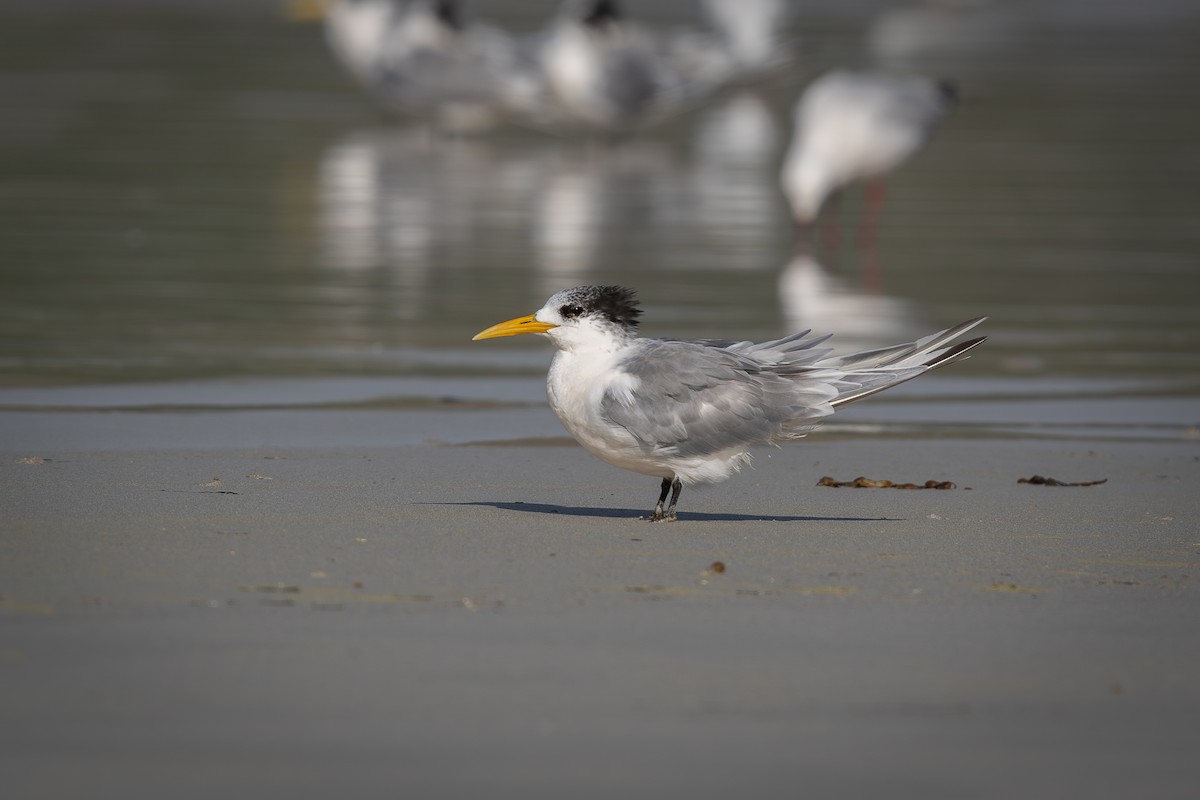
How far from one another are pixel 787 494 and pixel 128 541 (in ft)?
7.07

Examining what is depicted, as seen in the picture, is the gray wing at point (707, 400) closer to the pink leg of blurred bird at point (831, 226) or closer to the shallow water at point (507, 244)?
the shallow water at point (507, 244)

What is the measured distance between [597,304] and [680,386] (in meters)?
0.35

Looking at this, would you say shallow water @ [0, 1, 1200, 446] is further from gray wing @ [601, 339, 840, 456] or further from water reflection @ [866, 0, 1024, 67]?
water reflection @ [866, 0, 1024, 67]

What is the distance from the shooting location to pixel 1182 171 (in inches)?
637

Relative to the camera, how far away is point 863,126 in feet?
47.6

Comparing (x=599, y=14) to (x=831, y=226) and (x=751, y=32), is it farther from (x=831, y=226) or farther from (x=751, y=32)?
(x=831, y=226)

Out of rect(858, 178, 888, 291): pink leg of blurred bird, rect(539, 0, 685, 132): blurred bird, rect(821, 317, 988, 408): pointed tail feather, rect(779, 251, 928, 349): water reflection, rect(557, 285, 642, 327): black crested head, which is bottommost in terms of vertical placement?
rect(858, 178, 888, 291): pink leg of blurred bird

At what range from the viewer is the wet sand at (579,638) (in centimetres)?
343

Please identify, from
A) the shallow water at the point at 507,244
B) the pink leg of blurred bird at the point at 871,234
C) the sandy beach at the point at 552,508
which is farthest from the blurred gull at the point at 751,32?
the pink leg of blurred bird at the point at 871,234

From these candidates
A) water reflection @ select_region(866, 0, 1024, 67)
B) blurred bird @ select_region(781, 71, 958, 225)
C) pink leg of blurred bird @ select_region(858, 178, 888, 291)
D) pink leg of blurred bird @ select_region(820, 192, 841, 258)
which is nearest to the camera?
pink leg of blurred bird @ select_region(858, 178, 888, 291)

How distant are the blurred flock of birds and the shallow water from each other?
37cm

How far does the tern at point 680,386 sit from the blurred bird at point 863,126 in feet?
27.0

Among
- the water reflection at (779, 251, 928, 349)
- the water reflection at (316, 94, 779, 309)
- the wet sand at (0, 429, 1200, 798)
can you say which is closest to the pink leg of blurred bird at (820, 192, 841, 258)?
the water reflection at (316, 94, 779, 309)

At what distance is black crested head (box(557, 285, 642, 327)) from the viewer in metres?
5.61
